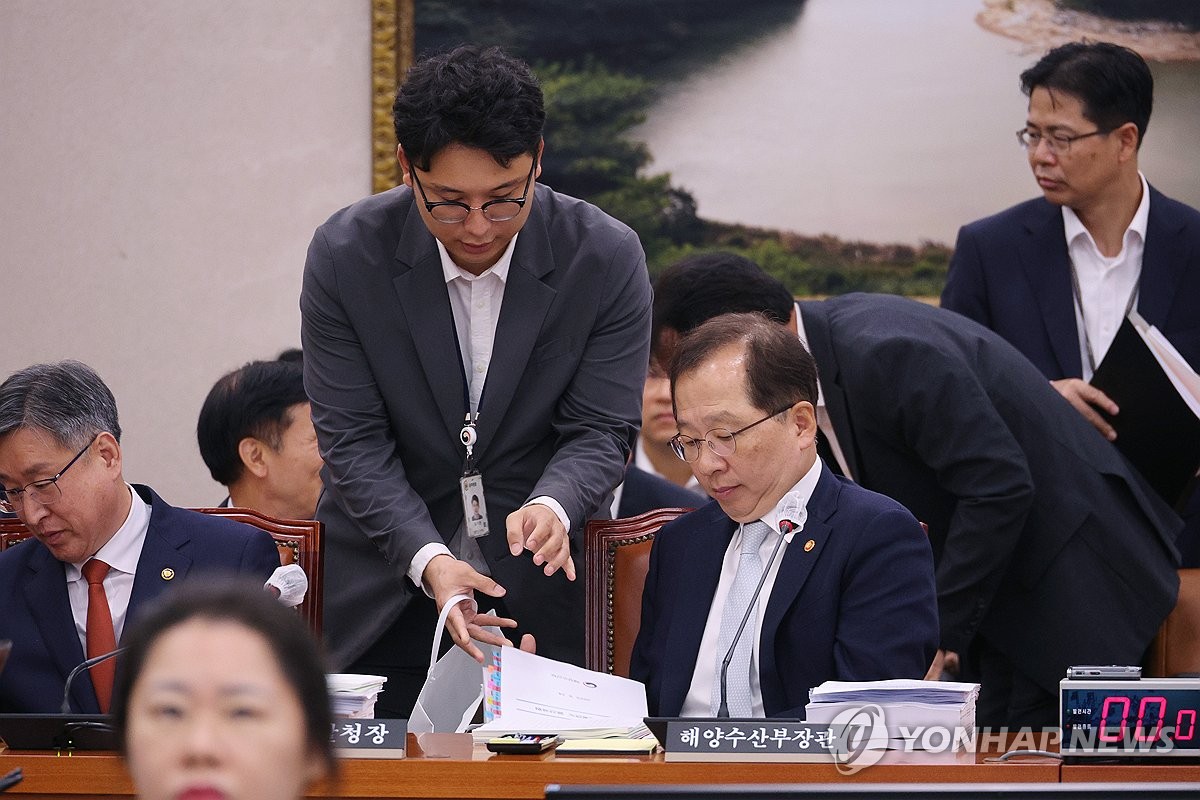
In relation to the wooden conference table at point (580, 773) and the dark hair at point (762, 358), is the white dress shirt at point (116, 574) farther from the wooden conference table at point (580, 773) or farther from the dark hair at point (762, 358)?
the dark hair at point (762, 358)

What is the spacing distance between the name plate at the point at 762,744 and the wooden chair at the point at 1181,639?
1216mm

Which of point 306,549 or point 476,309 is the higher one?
point 476,309

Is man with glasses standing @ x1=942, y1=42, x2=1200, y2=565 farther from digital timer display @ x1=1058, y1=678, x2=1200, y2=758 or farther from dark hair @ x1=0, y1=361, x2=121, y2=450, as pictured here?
dark hair @ x1=0, y1=361, x2=121, y2=450

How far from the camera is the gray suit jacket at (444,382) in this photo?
2.78 m

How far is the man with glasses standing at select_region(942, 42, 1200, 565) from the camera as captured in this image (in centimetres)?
365

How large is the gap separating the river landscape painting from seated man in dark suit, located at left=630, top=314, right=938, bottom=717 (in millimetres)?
2130

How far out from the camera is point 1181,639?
3.05 meters

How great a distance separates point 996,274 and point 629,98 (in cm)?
146

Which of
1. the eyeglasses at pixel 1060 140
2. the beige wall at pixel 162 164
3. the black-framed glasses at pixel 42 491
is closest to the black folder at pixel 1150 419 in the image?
the eyeglasses at pixel 1060 140

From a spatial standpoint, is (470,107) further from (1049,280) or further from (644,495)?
(1049,280)

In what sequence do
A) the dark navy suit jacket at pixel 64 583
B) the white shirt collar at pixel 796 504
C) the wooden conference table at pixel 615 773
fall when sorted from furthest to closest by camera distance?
the dark navy suit jacket at pixel 64 583 → the white shirt collar at pixel 796 504 → the wooden conference table at pixel 615 773

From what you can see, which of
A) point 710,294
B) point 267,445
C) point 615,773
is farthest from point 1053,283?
point 615,773

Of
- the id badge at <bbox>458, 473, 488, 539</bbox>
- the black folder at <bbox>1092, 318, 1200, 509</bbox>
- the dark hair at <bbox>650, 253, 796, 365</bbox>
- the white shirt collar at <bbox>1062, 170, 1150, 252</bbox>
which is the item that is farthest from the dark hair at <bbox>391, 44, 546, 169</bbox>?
the white shirt collar at <bbox>1062, 170, 1150, 252</bbox>

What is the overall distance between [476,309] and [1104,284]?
168 centimetres
